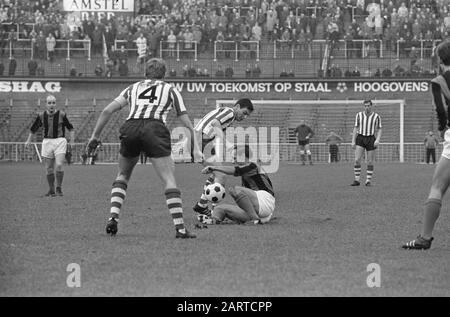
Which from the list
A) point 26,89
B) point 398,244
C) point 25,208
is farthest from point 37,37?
point 398,244

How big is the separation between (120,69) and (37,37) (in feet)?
13.1

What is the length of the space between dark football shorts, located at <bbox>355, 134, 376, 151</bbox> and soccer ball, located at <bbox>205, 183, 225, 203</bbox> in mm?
11029

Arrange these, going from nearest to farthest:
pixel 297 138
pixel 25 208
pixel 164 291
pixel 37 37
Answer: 1. pixel 164 291
2. pixel 25 208
3. pixel 297 138
4. pixel 37 37

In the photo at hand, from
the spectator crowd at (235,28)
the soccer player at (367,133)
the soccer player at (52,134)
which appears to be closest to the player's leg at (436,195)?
the soccer player at (52,134)

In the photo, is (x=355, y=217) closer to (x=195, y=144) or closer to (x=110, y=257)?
(x=195, y=144)

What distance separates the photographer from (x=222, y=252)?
8703 mm

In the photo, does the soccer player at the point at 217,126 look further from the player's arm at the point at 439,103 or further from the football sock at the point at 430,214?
the player's arm at the point at 439,103

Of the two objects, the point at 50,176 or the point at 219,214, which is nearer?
the point at 219,214

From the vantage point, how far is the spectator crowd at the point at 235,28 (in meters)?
40.8

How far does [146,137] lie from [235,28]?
3245 centimetres

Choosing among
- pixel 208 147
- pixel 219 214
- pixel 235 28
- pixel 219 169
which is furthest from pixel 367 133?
pixel 235 28

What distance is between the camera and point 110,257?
826cm

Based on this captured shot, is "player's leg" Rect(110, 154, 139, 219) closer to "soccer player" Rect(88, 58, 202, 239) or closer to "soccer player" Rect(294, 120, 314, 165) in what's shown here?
"soccer player" Rect(88, 58, 202, 239)

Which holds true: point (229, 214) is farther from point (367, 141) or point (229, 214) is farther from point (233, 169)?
point (367, 141)
